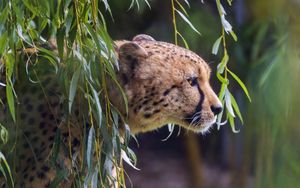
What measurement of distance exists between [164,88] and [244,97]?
2.67 meters

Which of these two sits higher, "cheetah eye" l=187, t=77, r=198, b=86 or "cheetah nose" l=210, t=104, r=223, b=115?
"cheetah eye" l=187, t=77, r=198, b=86

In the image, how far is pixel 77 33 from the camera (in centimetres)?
278

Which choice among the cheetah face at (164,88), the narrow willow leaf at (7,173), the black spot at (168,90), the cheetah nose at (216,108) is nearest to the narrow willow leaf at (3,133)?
the narrow willow leaf at (7,173)

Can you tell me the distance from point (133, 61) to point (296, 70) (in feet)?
5.42

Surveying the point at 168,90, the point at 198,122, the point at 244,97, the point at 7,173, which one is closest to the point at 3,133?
the point at 7,173

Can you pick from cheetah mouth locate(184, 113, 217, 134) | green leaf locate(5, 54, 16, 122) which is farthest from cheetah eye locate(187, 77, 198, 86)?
green leaf locate(5, 54, 16, 122)

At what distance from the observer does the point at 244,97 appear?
605cm

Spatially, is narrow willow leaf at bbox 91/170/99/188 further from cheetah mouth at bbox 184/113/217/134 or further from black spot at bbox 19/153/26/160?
cheetah mouth at bbox 184/113/217/134

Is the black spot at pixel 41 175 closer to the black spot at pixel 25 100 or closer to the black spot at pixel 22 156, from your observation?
the black spot at pixel 22 156

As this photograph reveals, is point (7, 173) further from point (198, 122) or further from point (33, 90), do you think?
point (198, 122)

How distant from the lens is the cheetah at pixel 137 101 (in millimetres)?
3271

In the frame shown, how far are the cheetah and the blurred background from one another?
3.50ft

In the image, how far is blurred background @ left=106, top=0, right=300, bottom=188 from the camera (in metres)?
5.11

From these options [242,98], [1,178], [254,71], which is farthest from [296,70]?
[1,178]
